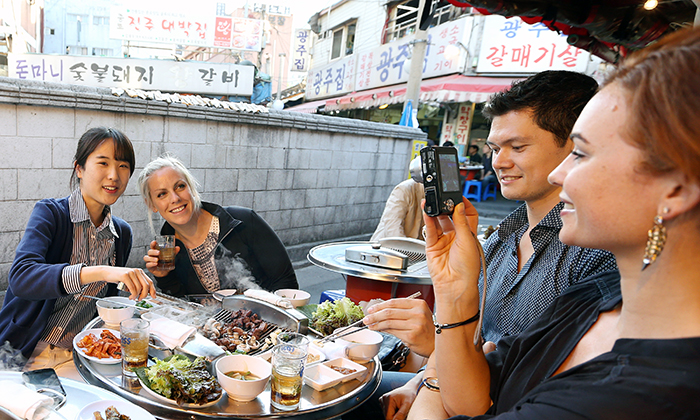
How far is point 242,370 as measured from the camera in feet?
5.82

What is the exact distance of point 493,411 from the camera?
152 centimetres

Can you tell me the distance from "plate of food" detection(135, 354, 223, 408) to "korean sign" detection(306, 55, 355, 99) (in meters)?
17.6

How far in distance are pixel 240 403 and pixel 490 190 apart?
14.2 m

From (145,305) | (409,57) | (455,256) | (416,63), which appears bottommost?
(145,305)

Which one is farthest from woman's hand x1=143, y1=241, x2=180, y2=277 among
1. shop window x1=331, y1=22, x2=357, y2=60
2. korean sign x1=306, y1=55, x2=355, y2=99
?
shop window x1=331, y1=22, x2=357, y2=60

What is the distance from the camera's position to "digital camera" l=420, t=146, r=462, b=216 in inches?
60.4

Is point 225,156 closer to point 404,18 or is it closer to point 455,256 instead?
point 455,256

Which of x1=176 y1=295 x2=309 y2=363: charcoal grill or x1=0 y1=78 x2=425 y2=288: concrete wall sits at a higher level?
x1=0 y1=78 x2=425 y2=288: concrete wall

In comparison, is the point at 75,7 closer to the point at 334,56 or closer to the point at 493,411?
the point at 334,56

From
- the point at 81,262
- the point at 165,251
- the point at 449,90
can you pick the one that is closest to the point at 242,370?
the point at 165,251

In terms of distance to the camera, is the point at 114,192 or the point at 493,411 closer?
the point at 493,411

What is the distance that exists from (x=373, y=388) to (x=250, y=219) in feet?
7.06

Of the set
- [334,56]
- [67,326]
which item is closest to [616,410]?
[67,326]

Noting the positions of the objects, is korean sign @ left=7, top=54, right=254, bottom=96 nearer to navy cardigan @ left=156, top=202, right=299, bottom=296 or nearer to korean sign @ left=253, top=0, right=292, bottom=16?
navy cardigan @ left=156, top=202, right=299, bottom=296
